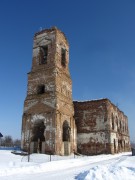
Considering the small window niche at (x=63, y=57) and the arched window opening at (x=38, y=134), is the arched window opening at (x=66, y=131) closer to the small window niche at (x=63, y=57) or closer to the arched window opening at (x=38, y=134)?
the arched window opening at (x=38, y=134)

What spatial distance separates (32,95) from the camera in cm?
2127

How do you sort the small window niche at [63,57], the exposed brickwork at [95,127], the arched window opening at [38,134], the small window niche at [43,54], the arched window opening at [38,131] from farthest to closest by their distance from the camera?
the small window niche at [63,57] → the small window niche at [43,54] → the exposed brickwork at [95,127] → the arched window opening at [38,131] → the arched window opening at [38,134]

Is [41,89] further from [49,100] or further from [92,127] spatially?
[92,127]

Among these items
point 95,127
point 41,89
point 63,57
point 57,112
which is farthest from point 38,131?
point 63,57

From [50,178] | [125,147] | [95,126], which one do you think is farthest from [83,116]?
[50,178]

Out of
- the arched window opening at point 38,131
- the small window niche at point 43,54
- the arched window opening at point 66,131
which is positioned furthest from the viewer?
the small window niche at point 43,54

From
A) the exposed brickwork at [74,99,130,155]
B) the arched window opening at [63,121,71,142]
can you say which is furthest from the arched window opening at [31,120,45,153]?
the exposed brickwork at [74,99,130,155]

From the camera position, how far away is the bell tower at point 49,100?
19.1 metres

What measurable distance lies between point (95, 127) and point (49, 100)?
677 centimetres

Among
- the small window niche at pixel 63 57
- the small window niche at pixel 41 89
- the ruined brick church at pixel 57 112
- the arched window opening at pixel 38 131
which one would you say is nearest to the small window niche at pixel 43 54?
the ruined brick church at pixel 57 112

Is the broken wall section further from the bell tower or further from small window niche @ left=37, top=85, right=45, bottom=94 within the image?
small window niche @ left=37, top=85, right=45, bottom=94

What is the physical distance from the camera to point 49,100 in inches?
786

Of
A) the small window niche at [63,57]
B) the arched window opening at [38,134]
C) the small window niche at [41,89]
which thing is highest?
the small window niche at [63,57]

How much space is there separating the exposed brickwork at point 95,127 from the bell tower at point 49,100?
237 cm
